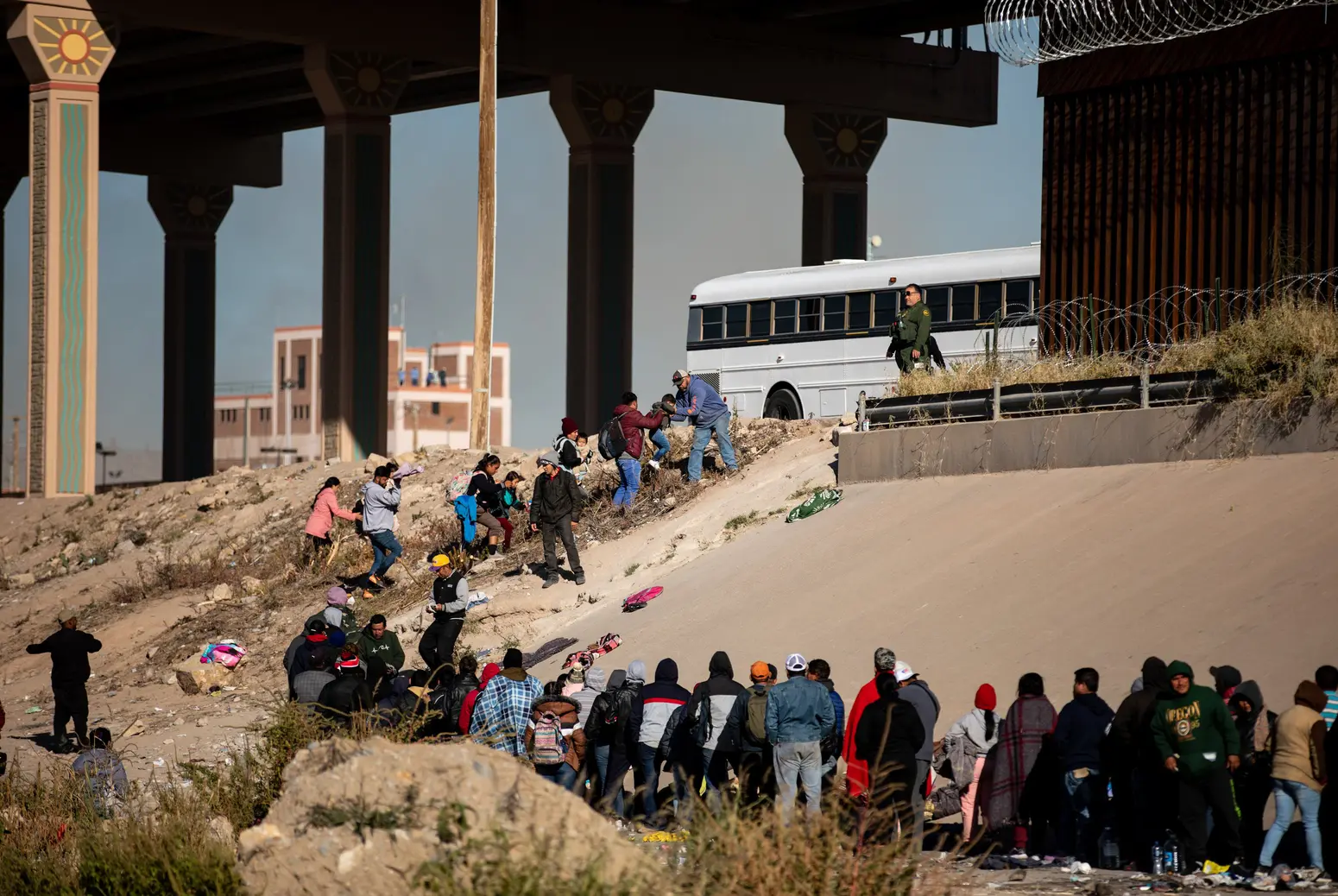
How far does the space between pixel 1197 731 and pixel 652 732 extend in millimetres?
4739

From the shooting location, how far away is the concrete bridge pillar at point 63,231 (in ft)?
118

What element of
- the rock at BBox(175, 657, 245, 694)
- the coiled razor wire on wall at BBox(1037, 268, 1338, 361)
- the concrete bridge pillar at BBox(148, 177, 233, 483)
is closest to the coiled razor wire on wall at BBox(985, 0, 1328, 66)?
the coiled razor wire on wall at BBox(1037, 268, 1338, 361)

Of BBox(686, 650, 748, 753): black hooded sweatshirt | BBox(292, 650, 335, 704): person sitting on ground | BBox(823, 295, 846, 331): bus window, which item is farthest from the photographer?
BBox(823, 295, 846, 331): bus window

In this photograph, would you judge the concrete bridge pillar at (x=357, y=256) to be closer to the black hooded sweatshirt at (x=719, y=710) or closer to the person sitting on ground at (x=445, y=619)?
the person sitting on ground at (x=445, y=619)

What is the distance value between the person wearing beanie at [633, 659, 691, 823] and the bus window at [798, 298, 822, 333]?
58.0ft

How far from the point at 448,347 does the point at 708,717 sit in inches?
5421

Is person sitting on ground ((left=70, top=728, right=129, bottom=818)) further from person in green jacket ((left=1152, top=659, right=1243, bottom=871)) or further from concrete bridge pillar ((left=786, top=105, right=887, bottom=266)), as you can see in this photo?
concrete bridge pillar ((left=786, top=105, right=887, bottom=266))

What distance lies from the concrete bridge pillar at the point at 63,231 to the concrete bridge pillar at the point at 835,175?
52.3ft

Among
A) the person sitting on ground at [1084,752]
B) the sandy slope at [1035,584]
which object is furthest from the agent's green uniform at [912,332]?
the person sitting on ground at [1084,752]

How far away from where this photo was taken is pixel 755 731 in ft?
48.4

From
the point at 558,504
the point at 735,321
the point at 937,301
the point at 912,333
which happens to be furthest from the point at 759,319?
the point at 558,504

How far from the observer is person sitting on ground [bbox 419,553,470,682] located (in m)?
20.7

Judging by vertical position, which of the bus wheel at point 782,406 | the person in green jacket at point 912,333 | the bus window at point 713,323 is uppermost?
the bus window at point 713,323

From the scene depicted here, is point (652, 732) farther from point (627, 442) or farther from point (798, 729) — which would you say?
point (627, 442)
